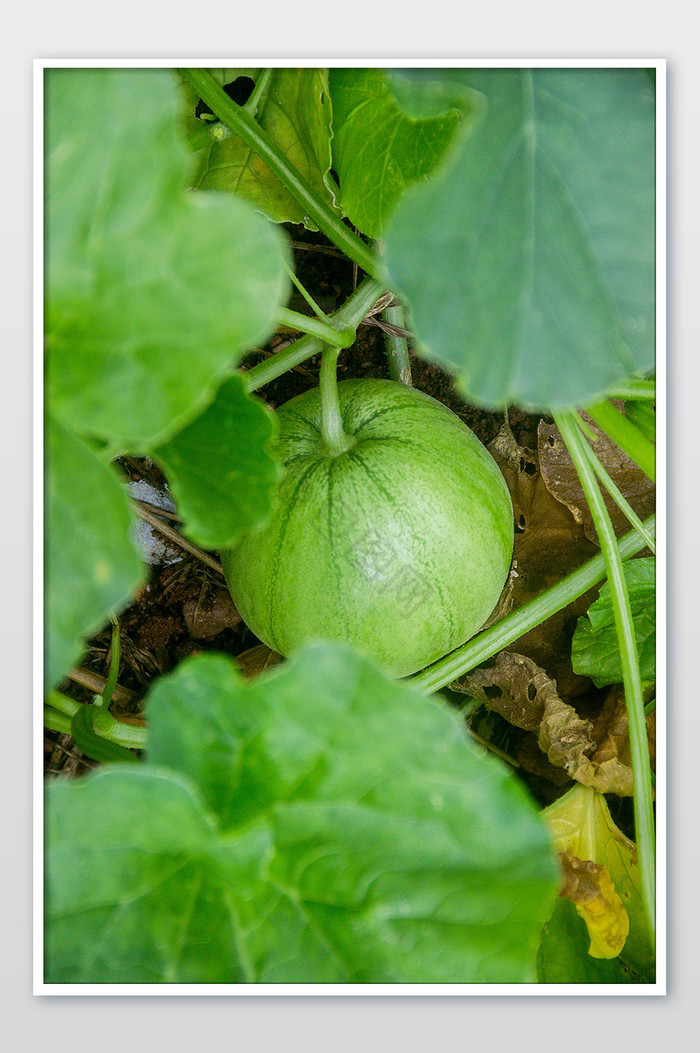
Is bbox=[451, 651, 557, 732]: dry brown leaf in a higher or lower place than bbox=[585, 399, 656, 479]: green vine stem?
lower

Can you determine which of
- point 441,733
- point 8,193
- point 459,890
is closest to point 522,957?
point 459,890

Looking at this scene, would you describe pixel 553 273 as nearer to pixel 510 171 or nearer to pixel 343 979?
pixel 510 171

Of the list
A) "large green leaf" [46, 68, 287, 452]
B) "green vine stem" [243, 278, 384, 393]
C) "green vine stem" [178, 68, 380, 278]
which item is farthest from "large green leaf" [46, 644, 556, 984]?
"green vine stem" [178, 68, 380, 278]

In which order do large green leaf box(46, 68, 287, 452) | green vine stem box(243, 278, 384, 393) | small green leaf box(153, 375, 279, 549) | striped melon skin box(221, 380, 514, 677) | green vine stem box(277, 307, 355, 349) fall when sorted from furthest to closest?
green vine stem box(243, 278, 384, 393) → striped melon skin box(221, 380, 514, 677) → green vine stem box(277, 307, 355, 349) → small green leaf box(153, 375, 279, 549) → large green leaf box(46, 68, 287, 452)

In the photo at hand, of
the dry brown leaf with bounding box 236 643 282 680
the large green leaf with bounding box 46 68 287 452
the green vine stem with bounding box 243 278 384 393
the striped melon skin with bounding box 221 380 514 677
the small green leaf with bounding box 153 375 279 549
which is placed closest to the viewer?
the large green leaf with bounding box 46 68 287 452

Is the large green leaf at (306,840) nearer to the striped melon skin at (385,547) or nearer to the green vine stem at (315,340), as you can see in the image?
the striped melon skin at (385,547)

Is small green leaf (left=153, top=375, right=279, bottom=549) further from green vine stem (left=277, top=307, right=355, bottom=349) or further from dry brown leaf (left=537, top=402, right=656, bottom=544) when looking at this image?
dry brown leaf (left=537, top=402, right=656, bottom=544)

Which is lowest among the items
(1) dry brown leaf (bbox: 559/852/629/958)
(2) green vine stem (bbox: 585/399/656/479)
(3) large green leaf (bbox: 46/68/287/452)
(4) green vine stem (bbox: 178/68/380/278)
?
(1) dry brown leaf (bbox: 559/852/629/958)
